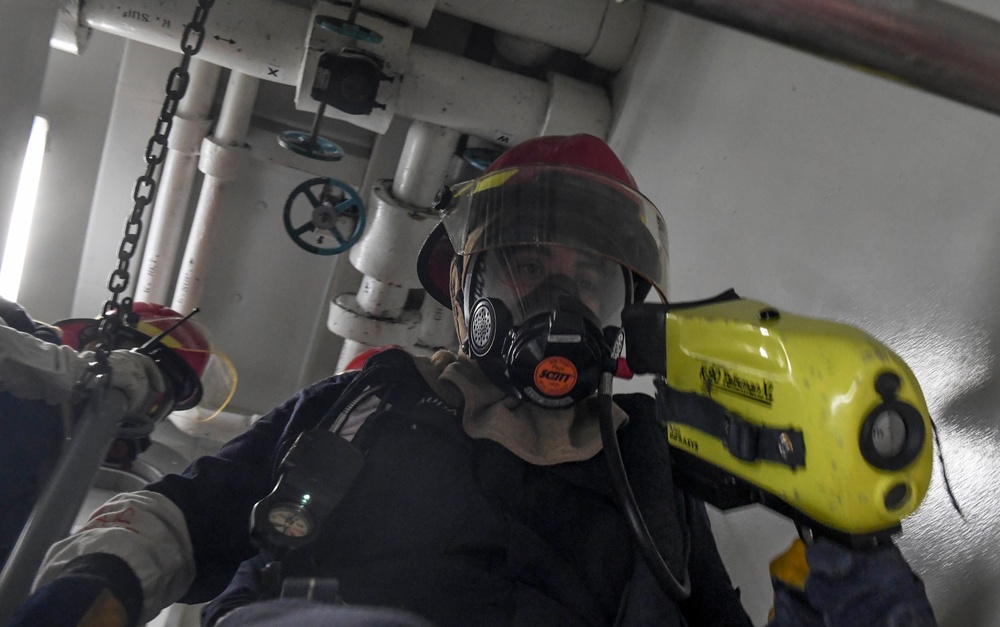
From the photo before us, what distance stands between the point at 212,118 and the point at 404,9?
0.80 m

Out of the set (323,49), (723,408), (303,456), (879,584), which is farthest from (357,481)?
(323,49)

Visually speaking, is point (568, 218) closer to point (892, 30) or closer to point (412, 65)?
point (892, 30)

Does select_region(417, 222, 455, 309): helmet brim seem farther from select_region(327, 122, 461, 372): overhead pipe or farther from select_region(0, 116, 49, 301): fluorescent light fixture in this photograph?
select_region(0, 116, 49, 301): fluorescent light fixture

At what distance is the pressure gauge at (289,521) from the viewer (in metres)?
1.06

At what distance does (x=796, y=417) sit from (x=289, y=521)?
623mm

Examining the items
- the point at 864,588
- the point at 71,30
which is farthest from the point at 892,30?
the point at 71,30

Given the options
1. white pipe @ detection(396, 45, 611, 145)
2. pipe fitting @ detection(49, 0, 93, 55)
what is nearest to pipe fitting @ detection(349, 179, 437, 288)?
white pipe @ detection(396, 45, 611, 145)

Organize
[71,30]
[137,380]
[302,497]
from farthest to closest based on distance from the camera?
[71,30] → [137,380] → [302,497]

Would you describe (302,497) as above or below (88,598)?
above

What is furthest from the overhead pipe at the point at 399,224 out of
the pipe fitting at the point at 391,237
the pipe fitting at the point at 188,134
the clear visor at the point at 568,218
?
the clear visor at the point at 568,218

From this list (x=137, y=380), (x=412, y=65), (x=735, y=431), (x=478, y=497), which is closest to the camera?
(x=735, y=431)

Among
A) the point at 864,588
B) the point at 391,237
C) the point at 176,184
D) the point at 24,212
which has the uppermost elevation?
the point at 864,588

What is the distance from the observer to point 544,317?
134 cm

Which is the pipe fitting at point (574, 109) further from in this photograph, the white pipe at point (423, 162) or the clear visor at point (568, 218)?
the clear visor at point (568, 218)
